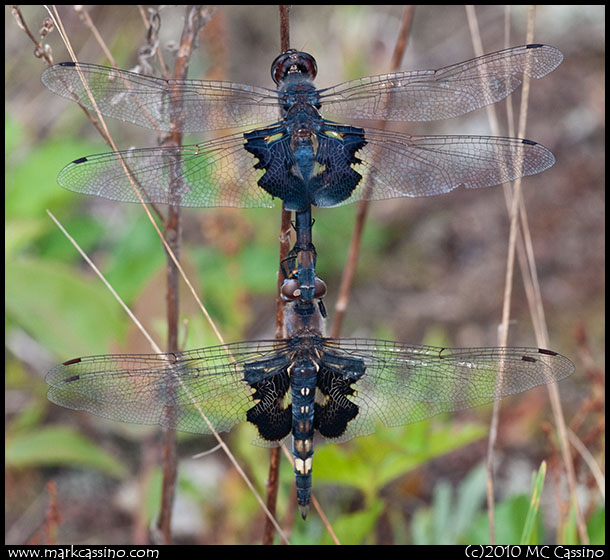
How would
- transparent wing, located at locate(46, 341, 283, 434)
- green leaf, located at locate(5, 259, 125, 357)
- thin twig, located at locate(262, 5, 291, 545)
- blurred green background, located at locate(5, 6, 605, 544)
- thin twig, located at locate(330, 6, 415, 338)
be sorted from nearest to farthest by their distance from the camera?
thin twig, located at locate(262, 5, 291, 545) < transparent wing, located at locate(46, 341, 283, 434) < thin twig, located at locate(330, 6, 415, 338) < blurred green background, located at locate(5, 6, 605, 544) < green leaf, located at locate(5, 259, 125, 357)

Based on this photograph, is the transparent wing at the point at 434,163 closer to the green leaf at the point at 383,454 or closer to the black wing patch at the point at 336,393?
the black wing patch at the point at 336,393

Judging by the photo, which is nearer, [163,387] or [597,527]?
[163,387]

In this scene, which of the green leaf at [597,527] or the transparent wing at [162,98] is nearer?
the transparent wing at [162,98]

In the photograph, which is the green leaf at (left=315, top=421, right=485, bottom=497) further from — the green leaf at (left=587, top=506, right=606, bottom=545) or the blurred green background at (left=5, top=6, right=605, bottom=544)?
the green leaf at (left=587, top=506, right=606, bottom=545)

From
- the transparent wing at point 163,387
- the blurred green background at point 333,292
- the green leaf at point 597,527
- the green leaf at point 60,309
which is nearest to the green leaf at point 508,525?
the blurred green background at point 333,292

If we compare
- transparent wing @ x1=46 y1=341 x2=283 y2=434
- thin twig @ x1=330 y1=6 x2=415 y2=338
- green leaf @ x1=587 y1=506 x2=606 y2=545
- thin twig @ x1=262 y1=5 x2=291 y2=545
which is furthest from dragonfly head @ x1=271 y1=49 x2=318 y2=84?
green leaf @ x1=587 y1=506 x2=606 y2=545

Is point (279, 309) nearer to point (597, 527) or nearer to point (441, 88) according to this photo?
point (441, 88)

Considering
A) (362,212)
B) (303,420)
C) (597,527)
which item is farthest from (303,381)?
(597,527)

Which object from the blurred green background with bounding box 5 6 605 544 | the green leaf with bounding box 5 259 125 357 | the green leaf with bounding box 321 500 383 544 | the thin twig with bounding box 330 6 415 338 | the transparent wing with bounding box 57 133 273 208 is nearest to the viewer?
the transparent wing with bounding box 57 133 273 208
